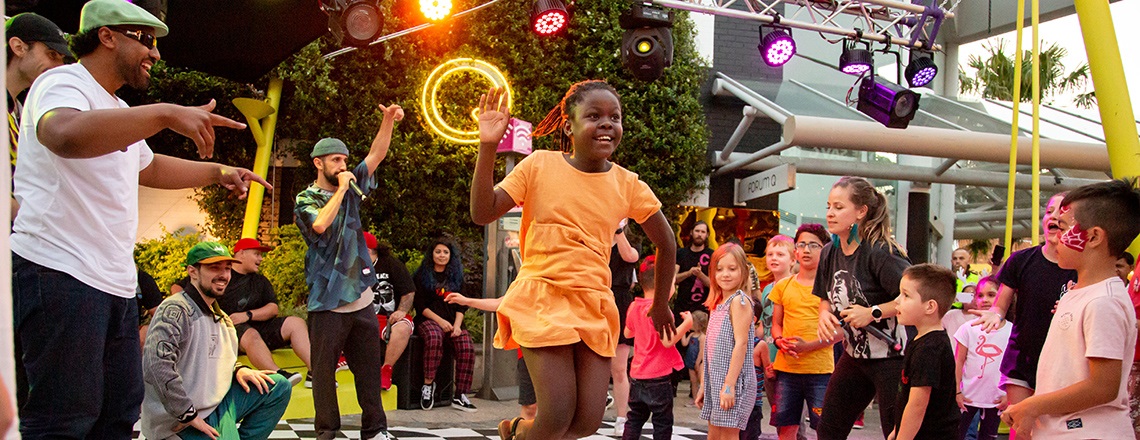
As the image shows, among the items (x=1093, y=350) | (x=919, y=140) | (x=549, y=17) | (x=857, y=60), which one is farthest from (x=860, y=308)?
(x=919, y=140)

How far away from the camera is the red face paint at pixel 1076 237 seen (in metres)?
2.81

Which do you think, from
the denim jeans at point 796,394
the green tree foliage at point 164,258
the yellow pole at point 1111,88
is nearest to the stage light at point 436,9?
the green tree foliage at point 164,258

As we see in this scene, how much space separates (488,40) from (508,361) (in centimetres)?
528

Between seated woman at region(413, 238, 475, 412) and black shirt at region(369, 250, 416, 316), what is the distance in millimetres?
344

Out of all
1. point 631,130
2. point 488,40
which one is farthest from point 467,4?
point 631,130

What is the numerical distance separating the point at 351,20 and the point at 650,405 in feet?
13.1

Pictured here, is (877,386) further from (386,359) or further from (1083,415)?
(386,359)

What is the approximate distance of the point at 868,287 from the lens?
4.35 meters

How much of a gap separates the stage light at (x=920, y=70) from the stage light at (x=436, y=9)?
17.5 ft

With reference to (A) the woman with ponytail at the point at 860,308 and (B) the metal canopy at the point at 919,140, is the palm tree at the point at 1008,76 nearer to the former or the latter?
(B) the metal canopy at the point at 919,140

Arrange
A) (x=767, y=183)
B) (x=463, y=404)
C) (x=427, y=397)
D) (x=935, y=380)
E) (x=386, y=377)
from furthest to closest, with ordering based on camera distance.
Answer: (x=767, y=183) → (x=463, y=404) → (x=427, y=397) → (x=386, y=377) → (x=935, y=380)

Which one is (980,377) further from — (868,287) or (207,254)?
(207,254)

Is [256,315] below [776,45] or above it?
below

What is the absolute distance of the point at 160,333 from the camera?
12.9 ft
